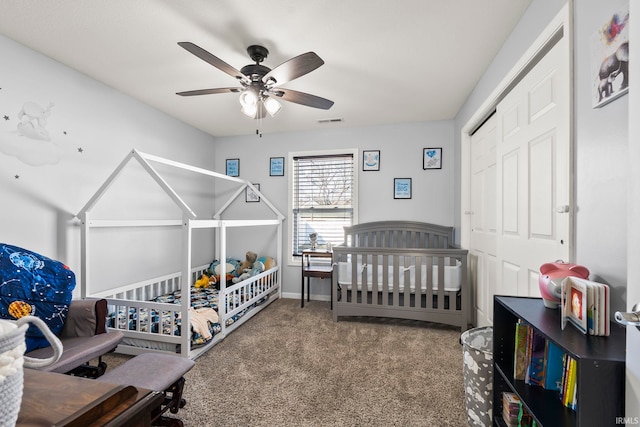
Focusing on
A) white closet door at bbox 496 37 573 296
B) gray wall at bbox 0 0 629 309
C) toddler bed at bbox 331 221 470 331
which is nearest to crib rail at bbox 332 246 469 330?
toddler bed at bbox 331 221 470 331

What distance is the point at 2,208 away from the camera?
1.98 metres

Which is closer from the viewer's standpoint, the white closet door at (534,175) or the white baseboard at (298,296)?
the white closet door at (534,175)

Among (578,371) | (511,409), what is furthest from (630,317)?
(511,409)

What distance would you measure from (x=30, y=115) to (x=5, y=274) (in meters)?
1.19

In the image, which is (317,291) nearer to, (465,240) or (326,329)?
(326,329)

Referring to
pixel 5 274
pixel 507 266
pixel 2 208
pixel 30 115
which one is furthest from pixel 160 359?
pixel 507 266

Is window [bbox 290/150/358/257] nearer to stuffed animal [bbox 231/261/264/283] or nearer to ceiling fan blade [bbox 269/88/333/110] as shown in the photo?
stuffed animal [bbox 231/261/264/283]

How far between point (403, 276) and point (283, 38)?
2.42 meters

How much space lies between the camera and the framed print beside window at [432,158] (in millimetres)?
3645

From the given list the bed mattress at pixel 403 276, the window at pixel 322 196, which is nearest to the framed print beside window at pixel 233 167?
the window at pixel 322 196

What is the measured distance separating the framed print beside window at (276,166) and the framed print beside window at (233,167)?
0.52m

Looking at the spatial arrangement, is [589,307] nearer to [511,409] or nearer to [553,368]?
[553,368]

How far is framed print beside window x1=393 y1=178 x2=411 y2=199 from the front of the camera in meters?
3.73

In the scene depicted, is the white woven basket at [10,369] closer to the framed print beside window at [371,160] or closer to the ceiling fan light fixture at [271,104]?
the ceiling fan light fixture at [271,104]
